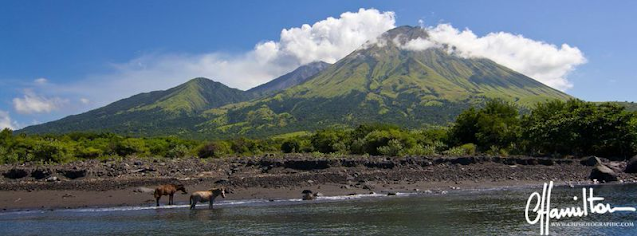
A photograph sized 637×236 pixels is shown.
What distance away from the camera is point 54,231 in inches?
771

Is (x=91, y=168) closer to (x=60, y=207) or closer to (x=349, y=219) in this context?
(x=60, y=207)

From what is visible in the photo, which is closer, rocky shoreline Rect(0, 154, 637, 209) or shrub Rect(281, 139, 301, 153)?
rocky shoreline Rect(0, 154, 637, 209)

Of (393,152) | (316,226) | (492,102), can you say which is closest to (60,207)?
(316,226)

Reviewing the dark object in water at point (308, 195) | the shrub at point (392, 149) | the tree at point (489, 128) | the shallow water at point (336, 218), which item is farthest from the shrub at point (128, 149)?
the tree at point (489, 128)

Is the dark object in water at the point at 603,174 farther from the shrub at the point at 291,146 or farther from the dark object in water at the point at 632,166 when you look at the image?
the shrub at the point at 291,146

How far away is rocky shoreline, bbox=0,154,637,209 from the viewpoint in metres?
32.9

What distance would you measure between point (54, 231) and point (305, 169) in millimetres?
22312

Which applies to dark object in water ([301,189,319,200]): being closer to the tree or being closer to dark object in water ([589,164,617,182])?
dark object in water ([589,164,617,182])

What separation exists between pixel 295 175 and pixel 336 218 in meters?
14.5

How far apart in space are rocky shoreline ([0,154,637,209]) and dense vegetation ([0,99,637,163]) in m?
7.20

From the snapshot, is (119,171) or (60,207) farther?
(119,171)
